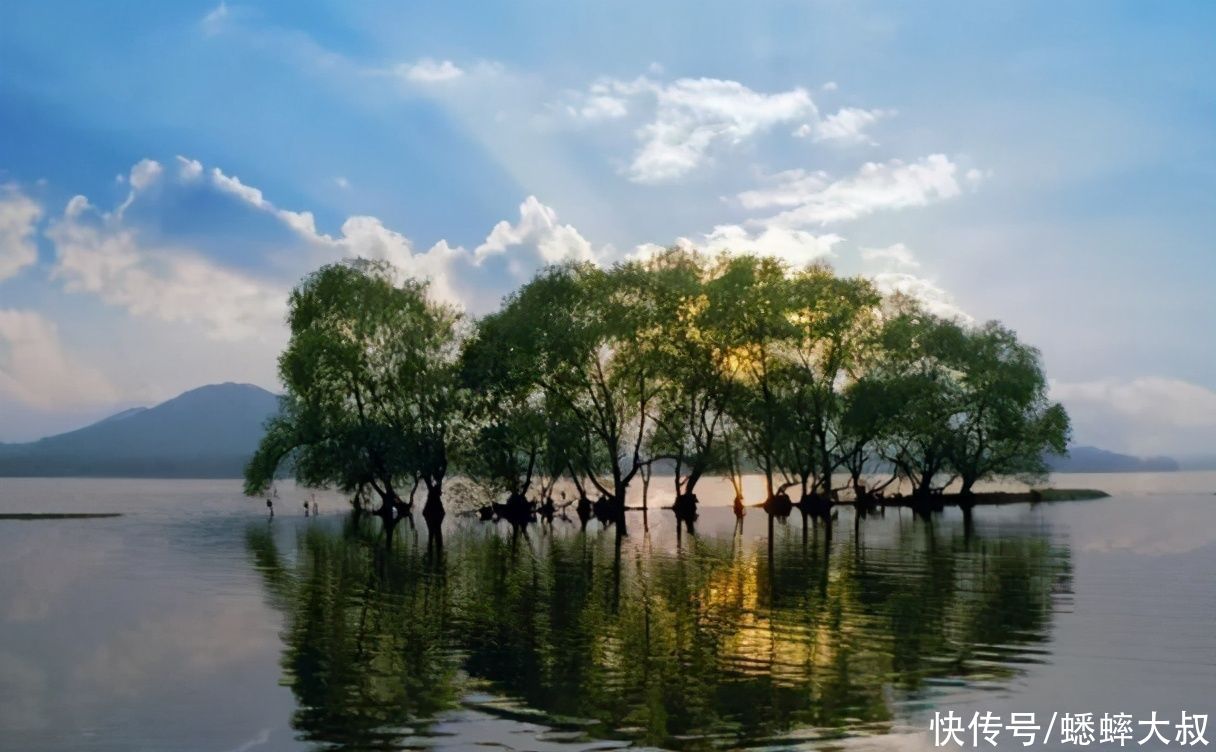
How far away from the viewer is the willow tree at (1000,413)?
101 meters

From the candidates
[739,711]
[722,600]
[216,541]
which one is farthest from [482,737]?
[216,541]

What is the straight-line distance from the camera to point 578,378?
78000 millimetres

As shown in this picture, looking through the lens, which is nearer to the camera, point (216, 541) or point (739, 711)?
point (739, 711)

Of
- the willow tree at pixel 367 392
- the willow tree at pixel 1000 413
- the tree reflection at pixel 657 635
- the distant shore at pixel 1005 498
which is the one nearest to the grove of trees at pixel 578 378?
the willow tree at pixel 367 392

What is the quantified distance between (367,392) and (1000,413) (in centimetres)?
5970

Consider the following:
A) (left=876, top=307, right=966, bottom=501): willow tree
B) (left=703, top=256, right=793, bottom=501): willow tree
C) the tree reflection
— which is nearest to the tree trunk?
(left=703, top=256, right=793, bottom=501): willow tree

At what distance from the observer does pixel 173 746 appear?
13.5m

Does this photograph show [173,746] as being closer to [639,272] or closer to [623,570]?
[623,570]

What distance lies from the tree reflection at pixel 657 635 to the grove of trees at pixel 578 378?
33.2 meters

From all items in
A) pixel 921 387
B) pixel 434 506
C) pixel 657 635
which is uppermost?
pixel 921 387

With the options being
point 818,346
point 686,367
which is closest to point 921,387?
point 818,346

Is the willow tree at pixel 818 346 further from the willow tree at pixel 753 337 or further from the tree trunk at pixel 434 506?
the tree trunk at pixel 434 506

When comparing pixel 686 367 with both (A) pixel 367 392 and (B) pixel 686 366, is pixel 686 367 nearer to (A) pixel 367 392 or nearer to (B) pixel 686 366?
(B) pixel 686 366

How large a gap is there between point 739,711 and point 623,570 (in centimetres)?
2335
